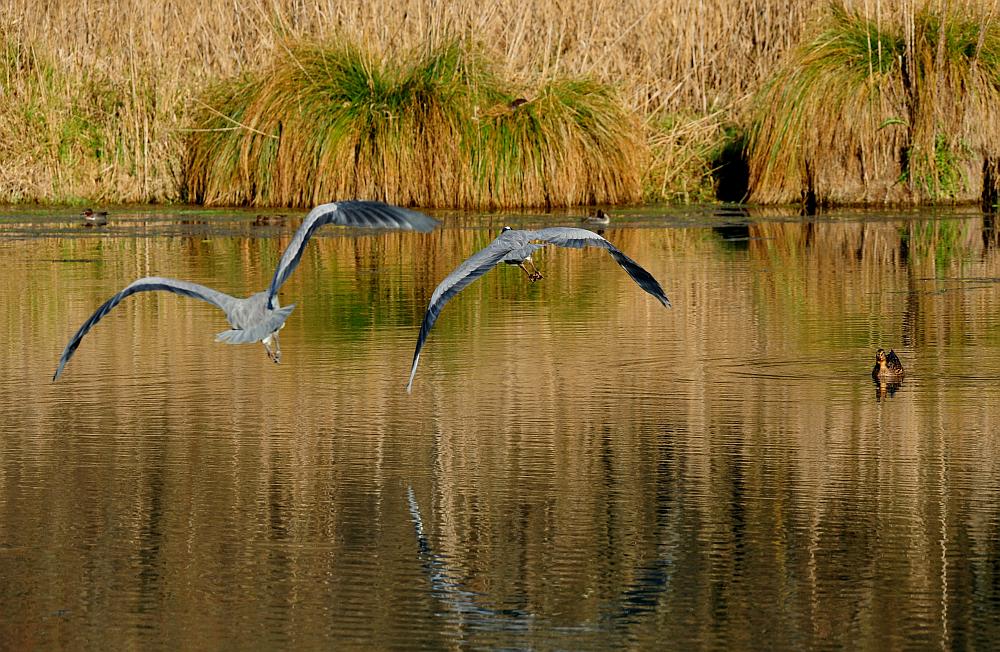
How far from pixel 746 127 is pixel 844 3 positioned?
2059 millimetres

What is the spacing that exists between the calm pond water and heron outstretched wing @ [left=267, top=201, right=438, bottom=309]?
31.7 inches

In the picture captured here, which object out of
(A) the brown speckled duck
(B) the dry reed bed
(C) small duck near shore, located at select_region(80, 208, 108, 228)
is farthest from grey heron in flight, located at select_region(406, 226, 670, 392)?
(B) the dry reed bed

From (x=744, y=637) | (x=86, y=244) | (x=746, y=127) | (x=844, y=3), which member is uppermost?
(x=844, y=3)

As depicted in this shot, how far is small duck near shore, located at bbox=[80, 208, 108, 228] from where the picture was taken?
1950cm

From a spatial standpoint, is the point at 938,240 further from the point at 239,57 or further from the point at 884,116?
the point at 239,57

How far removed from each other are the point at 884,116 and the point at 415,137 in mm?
5362

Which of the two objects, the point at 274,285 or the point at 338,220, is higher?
the point at 338,220

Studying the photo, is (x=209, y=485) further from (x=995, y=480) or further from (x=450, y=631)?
(x=995, y=480)

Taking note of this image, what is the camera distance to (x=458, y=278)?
7992mm

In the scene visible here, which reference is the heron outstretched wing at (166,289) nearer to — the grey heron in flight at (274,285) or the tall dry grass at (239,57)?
the grey heron in flight at (274,285)

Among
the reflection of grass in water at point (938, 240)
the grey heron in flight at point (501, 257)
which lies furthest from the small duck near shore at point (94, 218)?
the grey heron in flight at point (501, 257)

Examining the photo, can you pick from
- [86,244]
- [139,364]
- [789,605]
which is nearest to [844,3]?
[86,244]

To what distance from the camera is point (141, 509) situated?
22.3 feet

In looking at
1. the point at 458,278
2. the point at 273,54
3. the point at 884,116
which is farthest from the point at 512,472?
the point at 273,54
